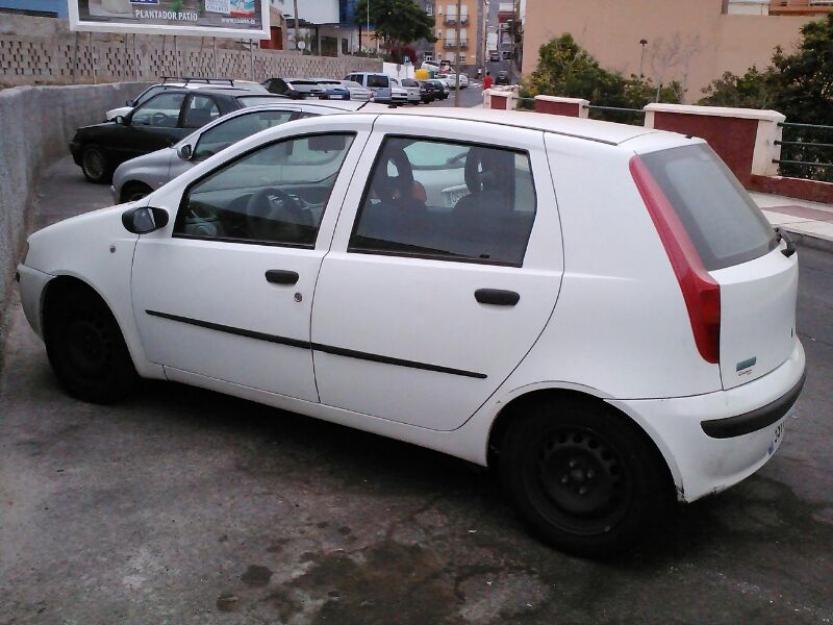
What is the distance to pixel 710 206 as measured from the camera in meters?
3.69

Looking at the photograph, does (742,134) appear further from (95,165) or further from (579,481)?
(579,481)

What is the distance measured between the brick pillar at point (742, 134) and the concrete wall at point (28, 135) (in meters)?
10.2

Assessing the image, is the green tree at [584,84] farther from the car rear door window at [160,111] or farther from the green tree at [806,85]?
→ the car rear door window at [160,111]

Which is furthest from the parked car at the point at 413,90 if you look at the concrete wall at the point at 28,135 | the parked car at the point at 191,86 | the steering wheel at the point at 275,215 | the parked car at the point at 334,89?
the steering wheel at the point at 275,215

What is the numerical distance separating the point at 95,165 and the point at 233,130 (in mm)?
5900

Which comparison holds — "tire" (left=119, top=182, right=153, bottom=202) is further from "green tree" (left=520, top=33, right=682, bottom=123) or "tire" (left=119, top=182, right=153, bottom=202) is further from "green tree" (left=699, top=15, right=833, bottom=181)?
"green tree" (left=520, top=33, right=682, bottom=123)

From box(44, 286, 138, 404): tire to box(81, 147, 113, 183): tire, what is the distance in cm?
1042

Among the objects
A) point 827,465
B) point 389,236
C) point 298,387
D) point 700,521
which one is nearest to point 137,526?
point 298,387

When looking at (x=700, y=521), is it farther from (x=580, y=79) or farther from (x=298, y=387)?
(x=580, y=79)

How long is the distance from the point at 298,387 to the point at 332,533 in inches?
29.7

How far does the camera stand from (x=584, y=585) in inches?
135

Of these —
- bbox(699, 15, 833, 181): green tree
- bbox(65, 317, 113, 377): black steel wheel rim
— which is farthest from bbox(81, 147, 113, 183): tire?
bbox(699, 15, 833, 181): green tree

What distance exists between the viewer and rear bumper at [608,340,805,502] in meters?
3.30

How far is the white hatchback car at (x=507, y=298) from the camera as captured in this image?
3.36m
